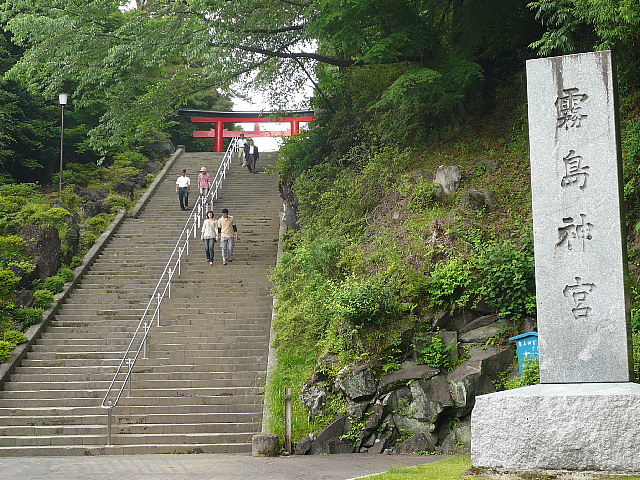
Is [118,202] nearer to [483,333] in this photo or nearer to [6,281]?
[6,281]

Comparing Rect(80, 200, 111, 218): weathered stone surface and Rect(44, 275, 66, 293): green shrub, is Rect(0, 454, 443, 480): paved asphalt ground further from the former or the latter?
Rect(80, 200, 111, 218): weathered stone surface

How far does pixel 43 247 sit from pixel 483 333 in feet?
40.2

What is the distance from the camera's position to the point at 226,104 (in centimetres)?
4200

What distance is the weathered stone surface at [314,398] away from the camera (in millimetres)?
11188

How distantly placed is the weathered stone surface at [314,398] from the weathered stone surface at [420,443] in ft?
5.22

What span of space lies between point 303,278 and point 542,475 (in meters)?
9.22

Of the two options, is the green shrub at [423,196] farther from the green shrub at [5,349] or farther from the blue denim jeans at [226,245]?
the green shrub at [5,349]

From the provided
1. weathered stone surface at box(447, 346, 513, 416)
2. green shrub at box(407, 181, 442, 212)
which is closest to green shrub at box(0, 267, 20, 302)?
green shrub at box(407, 181, 442, 212)

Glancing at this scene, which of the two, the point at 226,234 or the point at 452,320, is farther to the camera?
the point at 226,234

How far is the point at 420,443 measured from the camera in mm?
10102

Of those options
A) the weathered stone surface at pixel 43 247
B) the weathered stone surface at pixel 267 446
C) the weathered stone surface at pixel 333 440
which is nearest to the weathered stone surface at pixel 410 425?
the weathered stone surface at pixel 333 440

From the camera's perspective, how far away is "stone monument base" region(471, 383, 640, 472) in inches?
247

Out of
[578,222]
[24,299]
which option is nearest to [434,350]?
[578,222]

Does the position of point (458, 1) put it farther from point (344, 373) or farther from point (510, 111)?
point (344, 373)
